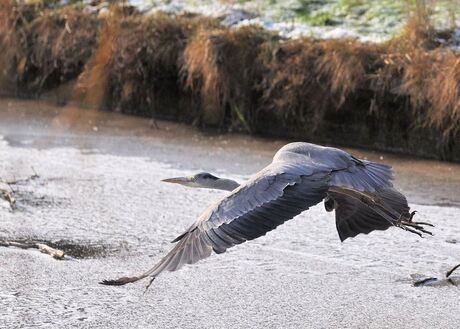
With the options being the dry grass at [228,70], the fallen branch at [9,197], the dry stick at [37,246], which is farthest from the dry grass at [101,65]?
the dry stick at [37,246]

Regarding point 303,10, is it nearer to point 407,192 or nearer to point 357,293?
point 407,192

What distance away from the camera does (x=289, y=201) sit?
473cm

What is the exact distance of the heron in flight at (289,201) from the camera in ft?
A: 14.8

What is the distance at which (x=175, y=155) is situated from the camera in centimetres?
859

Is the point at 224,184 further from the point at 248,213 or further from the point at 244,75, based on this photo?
the point at 244,75

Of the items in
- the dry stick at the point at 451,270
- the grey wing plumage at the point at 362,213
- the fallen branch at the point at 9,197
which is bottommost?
the fallen branch at the point at 9,197

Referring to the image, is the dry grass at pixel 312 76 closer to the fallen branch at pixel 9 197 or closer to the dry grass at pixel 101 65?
the dry grass at pixel 101 65

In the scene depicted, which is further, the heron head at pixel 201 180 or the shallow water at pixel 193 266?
the heron head at pixel 201 180

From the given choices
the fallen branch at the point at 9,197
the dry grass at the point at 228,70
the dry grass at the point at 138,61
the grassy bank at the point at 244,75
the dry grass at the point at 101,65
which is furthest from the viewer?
→ the dry grass at the point at 101,65

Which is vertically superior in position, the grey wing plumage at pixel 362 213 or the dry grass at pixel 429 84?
the dry grass at pixel 429 84

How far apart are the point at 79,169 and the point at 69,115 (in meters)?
2.15

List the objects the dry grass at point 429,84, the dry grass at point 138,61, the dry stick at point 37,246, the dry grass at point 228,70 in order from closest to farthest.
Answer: the dry stick at point 37,246 → the dry grass at point 429,84 → the dry grass at point 228,70 → the dry grass at point 138,61

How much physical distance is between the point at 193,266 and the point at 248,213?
4.37ft

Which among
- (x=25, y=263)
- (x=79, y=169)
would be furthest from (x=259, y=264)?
(x=79, y=169)
